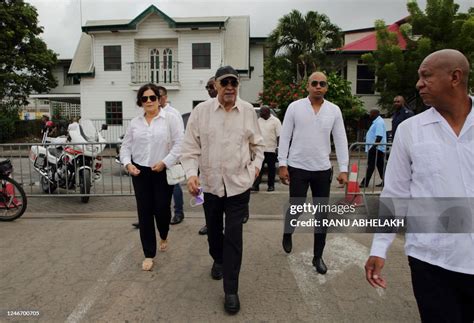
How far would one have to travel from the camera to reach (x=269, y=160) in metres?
8.29

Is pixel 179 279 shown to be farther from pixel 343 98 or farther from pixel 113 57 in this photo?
pixel 113 57

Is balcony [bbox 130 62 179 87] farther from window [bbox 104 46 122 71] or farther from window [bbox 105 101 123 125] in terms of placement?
window [bbox 105 101 123 125]

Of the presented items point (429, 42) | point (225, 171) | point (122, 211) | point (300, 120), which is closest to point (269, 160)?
point (122, 211)

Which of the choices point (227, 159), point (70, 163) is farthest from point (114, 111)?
point (227, 159)

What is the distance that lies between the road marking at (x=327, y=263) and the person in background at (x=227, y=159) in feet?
2.44

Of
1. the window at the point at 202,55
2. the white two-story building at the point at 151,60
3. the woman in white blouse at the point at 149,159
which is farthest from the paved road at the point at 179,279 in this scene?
the window at the point at 202,55

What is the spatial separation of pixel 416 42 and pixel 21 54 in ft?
76.4

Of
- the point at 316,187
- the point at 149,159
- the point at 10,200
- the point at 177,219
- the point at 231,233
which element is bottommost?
the point at 177,219

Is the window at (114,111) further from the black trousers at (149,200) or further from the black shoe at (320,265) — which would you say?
the black shoe at (320,265)

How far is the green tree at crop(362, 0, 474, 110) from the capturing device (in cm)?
1608

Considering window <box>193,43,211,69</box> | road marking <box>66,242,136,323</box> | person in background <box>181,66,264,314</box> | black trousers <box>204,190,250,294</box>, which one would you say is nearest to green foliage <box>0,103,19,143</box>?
window <box>193,43,211,69</box>

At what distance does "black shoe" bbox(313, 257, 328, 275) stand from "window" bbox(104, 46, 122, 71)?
20.4m

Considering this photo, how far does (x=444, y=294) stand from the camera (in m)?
1.85

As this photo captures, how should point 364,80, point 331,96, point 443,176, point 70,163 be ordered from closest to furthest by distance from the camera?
point 443,176
point 70,163
point 331,96
point 364,80
